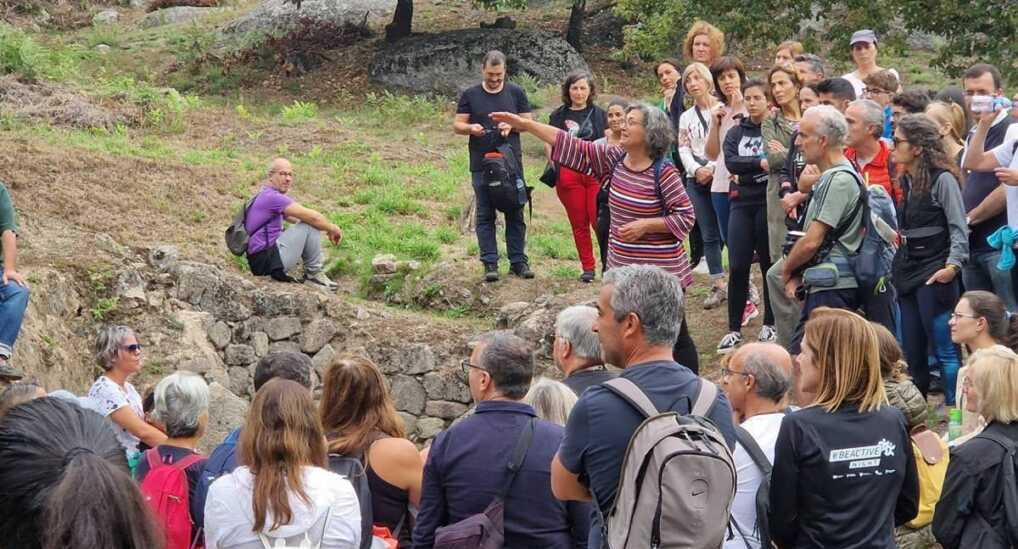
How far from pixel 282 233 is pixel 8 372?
343 cm

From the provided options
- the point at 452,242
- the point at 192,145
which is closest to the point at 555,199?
the point at 452,242

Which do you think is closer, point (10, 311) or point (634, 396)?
point (634, 396)

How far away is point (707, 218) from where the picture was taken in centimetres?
1010

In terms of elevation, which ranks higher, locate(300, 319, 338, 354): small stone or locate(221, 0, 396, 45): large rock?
locate(221, 0, 396, 45): large rock

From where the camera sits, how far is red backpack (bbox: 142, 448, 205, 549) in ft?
15.8

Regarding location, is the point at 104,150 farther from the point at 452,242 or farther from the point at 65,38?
the point at 65,38

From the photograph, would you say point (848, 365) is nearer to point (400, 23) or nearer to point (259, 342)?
point (259, 342)

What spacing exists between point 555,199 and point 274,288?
5747mm

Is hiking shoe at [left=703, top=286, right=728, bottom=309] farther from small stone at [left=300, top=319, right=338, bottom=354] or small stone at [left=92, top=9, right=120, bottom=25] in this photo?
small stone at [left=92, top=9, right=120, bottom=25]

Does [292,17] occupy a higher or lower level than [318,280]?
higher

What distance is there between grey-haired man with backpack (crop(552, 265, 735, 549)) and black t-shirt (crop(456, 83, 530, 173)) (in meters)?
6.31

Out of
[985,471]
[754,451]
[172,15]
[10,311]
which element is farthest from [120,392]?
[172,15]

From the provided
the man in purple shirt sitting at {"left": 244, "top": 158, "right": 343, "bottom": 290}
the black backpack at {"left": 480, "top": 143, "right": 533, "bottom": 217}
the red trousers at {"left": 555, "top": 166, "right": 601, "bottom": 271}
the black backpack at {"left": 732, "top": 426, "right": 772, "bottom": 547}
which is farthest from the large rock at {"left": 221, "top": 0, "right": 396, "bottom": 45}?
the black backpack at {"left": 732, "top": 426, "right": 772, "bottom": 547}

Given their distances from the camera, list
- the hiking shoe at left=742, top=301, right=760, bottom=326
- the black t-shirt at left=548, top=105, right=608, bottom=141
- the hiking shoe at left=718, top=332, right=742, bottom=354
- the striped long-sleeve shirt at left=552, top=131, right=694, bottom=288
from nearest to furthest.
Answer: the striped long-sleeve shirt at left=552, top=131, right=694, bottom=288 → the hiking shoe at left=718, top=332, right=742, bottom=354 → the hiking shoe at left=742, top=301, right=760, bottom=326 → the black t-shirt at left=548, top=105, right=608, bottom=141
